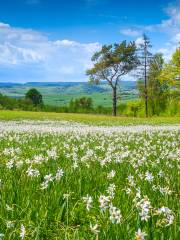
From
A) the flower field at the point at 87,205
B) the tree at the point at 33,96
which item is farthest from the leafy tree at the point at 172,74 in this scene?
the tree at the point at 33,96

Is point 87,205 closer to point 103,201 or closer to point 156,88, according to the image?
point 103,201

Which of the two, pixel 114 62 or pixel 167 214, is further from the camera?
pixel 114 62

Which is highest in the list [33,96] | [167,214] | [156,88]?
[156,88]

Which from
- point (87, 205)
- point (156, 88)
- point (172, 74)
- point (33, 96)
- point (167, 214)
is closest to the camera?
point (167, 214)

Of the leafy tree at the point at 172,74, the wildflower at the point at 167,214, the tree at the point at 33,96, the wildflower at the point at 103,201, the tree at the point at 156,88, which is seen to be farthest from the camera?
the tree at the point at 33,96

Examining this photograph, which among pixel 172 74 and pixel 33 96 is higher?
pixel 172 74

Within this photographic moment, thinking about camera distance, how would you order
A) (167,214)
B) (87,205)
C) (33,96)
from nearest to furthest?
(167,214), (87,205), (33,96)

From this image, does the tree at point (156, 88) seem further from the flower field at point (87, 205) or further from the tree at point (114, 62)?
the flower field at point (87, 205)

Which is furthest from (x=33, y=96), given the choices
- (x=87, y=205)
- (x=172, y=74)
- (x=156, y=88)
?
(x=87, y=205)

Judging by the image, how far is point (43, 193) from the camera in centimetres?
531

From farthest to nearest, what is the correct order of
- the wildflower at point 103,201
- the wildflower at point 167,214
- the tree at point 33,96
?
the tree at point 33,96 < the wildflower at point 103,201 < the wildflower at point 167,214

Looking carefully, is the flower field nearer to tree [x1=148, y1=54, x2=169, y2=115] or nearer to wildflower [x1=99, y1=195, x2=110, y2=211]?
wildflower [x1=99, y1=195, x2=110, y2=211]

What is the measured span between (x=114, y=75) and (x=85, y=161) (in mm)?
79228

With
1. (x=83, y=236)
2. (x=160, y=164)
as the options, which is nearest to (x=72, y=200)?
(x=83, y=236)
